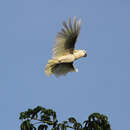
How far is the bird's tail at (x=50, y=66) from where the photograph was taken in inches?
671

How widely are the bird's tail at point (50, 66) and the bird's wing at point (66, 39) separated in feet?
0.88

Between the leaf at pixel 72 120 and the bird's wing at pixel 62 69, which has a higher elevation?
the bird's wing at pixel 62 69

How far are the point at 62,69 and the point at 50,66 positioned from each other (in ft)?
2.19

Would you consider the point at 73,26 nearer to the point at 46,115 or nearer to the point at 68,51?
the point at 68,51

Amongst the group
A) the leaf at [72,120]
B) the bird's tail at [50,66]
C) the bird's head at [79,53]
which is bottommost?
the leaf at [72,120]

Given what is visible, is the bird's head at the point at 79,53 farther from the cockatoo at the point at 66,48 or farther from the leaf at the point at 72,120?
the leaf at the point at 72,120

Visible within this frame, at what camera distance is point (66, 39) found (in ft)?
55.4

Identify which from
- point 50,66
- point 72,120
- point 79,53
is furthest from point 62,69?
point 72,120

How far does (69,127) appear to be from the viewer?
41.1ft

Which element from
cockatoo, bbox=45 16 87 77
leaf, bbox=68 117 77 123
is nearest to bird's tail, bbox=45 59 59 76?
cockatoo, bbox=45 16 87 77

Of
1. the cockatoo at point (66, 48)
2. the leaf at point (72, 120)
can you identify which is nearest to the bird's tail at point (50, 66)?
the cockatoo at point (66, 48)

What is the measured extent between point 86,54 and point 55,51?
1.25 meters

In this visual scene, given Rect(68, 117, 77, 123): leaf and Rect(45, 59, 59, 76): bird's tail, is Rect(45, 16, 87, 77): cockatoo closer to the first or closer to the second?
Rect(45, 59, 59, 76): bird's tail

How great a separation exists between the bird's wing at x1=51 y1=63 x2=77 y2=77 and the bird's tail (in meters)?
0.09
